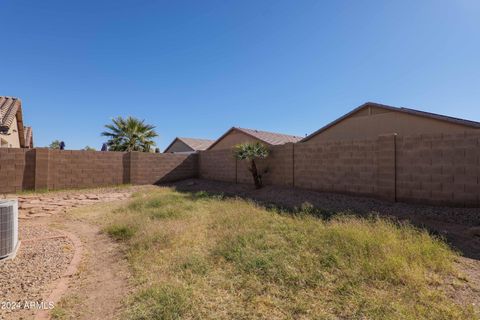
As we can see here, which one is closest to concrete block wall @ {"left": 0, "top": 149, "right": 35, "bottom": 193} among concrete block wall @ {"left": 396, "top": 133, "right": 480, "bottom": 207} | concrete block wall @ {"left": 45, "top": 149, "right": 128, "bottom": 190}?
concrete block wall @ {"left": 45, "top": 149, "right": 128, "bottom": 190}

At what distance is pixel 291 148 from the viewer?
437 inches

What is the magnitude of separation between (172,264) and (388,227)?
4.10m

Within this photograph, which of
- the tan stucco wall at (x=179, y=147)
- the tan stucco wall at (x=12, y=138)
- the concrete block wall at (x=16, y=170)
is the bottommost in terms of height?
the concrete block wall at (x=16, y=170)

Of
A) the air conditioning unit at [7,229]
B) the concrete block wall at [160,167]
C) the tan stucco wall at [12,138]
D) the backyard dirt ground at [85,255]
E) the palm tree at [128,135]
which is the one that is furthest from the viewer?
the palm tree at [128,135]

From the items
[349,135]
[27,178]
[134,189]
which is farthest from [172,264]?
[349,135]

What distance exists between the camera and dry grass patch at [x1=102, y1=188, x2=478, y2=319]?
2.71m

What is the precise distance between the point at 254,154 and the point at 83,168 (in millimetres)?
8658

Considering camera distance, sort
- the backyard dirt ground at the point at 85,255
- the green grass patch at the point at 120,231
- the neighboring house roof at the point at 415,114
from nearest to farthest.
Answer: the backyard dirt ground at the point at 85,255 < the green grass patch at the point at 120,231 < the neighboring house roof at the point at 415,114

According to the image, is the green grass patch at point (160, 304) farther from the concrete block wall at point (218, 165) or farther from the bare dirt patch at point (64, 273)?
the concrete block wall at point (218, 165)

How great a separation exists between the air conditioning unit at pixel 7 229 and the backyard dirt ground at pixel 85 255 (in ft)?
0.54

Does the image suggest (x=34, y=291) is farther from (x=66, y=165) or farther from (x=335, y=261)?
(x=66, y=165)

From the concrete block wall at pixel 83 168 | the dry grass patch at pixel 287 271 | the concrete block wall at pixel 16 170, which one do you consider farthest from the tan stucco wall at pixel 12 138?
the dry grass patch at pixel 287 271

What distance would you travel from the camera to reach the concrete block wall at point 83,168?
10.8 m

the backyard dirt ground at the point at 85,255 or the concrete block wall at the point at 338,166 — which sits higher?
the concrete block wall at the point at 338,166
